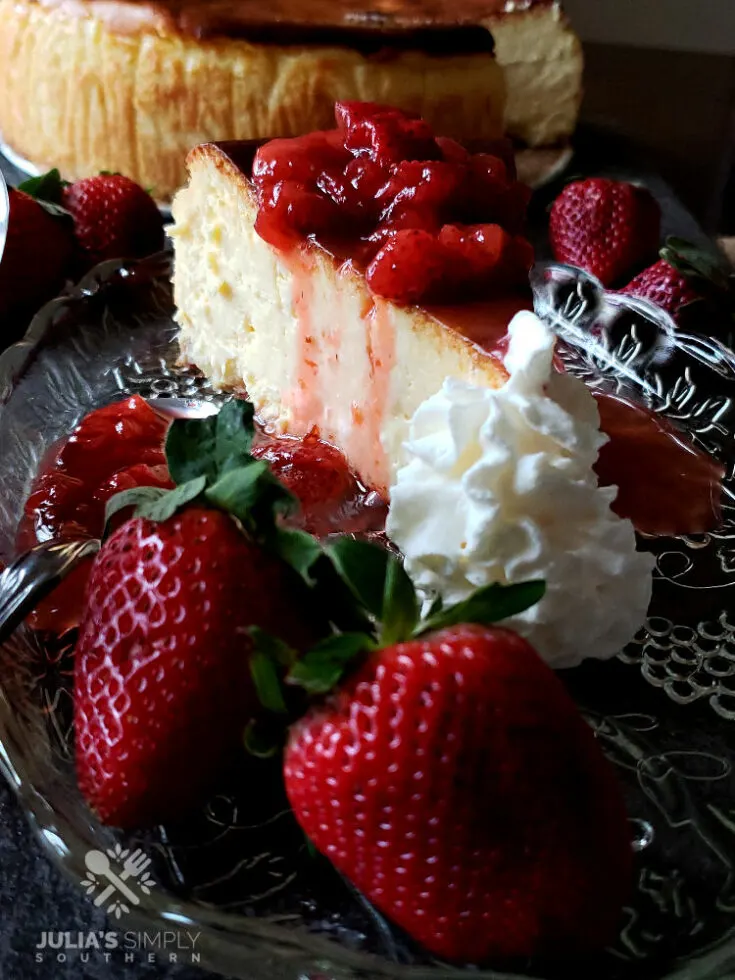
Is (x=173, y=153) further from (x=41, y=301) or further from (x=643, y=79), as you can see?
(x=643, y=79)

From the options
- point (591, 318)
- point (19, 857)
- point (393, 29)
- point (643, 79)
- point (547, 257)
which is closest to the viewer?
point (19, 857)

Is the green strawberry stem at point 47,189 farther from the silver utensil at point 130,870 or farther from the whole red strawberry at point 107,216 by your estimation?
the silver utensil at point 130,870

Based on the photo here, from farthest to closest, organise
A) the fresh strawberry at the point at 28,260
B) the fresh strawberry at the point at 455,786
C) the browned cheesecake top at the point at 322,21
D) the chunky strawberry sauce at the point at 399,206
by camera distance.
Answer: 1. the browned cheesecake top at the point at 322,21
2. the fresh strawberry at the point at 28,260
3. the chunky strawberry sauce at the point at 399,206
4. the fresh strawberry at the point at 455,786

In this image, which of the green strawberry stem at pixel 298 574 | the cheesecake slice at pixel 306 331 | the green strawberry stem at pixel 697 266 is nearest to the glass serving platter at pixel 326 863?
the green strawberry stem at pixel 298 574

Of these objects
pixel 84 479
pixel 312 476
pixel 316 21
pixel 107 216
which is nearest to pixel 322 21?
pixel 316 21

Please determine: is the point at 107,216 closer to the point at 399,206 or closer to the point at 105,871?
the point at 399,206

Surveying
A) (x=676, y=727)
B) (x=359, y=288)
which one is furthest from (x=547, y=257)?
(x=676, y=727)
